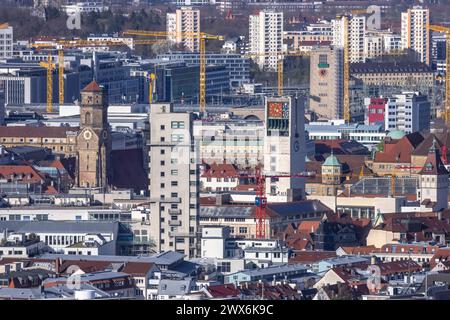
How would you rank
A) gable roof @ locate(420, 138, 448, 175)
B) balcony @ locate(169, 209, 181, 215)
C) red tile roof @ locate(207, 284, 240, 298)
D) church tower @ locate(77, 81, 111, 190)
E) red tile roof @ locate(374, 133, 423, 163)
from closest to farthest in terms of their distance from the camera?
red tile roof @ locate(207, 284, 240, 298)
balcony @ locate(169, 209, 181, 215)
gable roof @ locate(420, 138, 448, 175)
church tower @ locate(77, 81, 111, 190)
red tile roof @ locate(374, 133, 423, 163)

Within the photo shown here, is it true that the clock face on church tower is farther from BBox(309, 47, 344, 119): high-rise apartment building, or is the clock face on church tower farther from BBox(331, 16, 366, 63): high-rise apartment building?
BBox(331, 16, 366, 63): high-rise apartment building

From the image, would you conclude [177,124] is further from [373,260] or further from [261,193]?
[373,260]

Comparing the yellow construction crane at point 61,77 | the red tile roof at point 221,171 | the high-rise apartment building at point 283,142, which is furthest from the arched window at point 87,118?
the yellow construction crane at point 61,77

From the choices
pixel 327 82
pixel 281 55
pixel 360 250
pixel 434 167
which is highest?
pixel 281 55

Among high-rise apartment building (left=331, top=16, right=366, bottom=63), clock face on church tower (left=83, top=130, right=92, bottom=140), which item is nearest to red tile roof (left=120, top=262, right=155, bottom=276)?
clock face on church tower (left=83, top=130, right=92, bottom=140)

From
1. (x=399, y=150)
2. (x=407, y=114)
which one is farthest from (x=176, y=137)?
(x=407, y=114)
